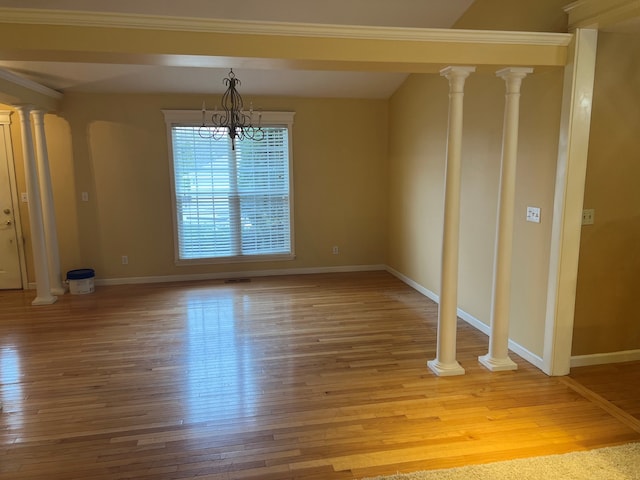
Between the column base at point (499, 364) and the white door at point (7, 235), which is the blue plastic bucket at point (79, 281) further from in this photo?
the column base at point (499, 364)

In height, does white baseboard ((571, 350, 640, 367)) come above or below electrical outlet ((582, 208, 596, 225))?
below

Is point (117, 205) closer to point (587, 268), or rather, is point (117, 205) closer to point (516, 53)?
point (516, 53)

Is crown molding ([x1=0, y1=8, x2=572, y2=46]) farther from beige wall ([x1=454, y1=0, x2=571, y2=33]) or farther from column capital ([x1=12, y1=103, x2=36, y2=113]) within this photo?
column capital ([x1=12, y1=103, x2=36, y2=113])

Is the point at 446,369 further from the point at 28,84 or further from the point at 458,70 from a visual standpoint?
the point at 28,84

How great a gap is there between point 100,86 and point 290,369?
430 cm

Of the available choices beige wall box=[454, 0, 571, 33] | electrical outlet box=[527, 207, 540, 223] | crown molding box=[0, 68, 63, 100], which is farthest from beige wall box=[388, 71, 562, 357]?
crown molding box=[0, 68, 63, 100]

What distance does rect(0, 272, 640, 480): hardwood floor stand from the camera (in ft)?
7.86

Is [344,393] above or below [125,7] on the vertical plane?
below

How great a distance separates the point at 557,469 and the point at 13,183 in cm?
633

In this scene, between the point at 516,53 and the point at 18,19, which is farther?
the point at 516,53

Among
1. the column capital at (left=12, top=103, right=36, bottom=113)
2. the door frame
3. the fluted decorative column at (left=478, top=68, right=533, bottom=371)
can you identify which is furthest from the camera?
the door frame

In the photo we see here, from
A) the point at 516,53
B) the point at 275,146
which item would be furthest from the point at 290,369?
the point at 275,146

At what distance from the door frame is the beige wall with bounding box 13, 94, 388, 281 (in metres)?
0.09

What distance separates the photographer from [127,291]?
5.73 meters
